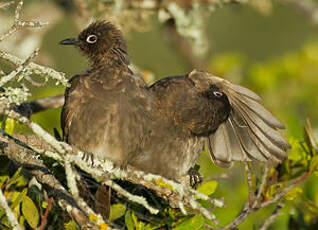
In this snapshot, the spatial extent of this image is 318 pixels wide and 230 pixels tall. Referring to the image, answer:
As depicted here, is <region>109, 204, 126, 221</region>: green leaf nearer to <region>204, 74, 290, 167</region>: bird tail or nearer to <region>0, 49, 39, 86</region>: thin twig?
<region>0, 49, 39, 86</region>: thin twig

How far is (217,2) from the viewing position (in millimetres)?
6465

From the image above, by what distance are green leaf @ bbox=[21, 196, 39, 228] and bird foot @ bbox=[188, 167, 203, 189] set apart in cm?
127

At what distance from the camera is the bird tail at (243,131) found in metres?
4.68

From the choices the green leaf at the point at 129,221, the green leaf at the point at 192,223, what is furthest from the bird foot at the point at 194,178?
the green leaf at the point at 129,221

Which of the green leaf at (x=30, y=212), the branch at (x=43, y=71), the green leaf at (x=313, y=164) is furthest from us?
the green leaf at (x=313, y=164)

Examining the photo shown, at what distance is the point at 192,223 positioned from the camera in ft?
11.1

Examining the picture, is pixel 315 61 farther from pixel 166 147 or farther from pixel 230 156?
pixel 166 147

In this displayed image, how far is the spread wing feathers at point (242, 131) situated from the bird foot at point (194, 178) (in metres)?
0.23

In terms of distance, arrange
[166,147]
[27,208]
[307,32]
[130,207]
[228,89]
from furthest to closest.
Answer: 1. [307,32]
2. [228,89]
3. [166,147]
4. [130,207]
5. [27,208]

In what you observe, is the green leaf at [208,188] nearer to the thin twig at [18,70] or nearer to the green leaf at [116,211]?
the green leaf at [116,211]

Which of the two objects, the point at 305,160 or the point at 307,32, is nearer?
the point at 305,160

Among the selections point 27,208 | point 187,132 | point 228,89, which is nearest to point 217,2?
point 228,89

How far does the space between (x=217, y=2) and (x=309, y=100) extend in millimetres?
1445

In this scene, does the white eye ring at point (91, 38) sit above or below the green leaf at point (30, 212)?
above
